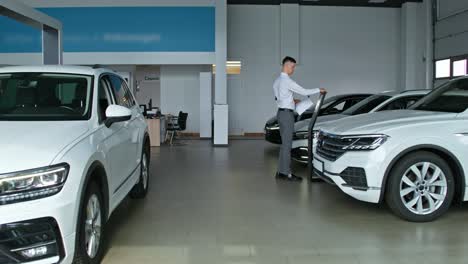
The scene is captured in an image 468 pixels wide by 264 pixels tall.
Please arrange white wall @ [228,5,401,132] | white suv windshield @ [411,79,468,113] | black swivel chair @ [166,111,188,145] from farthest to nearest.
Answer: white wall @ [228,5,401,132] < black swivel chair @ [166,111,188,145] < white suv windshield @ [411,79,468,113]

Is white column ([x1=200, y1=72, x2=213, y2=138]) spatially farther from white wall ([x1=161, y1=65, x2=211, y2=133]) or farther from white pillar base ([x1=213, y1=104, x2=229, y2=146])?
white pillar base ([x1=213, y1=104, x2=229, y2=146])

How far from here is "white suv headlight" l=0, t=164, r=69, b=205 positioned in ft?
8.02

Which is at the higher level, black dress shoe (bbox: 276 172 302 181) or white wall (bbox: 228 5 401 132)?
white wall (bbox: 228 5 401 132)

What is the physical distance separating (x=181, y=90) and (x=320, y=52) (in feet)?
15.7

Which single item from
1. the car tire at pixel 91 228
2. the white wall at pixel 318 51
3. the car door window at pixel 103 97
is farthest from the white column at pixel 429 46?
the car tire at pixel 91 228

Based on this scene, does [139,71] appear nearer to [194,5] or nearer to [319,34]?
[194,5]

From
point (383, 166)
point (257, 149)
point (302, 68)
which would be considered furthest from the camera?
point (302, 68)

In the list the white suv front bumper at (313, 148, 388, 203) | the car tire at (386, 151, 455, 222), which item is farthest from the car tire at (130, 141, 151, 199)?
the car tire at (386, 151, 455, 222)

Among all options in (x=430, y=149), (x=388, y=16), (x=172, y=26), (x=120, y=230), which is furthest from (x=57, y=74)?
(x=388, y=16)

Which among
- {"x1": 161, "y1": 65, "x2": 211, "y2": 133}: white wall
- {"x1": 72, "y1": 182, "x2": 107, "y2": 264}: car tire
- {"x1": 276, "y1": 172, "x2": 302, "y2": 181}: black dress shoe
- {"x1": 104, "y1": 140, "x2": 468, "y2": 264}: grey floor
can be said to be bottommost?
{"x1": 104, "y1": 140, "x2": 468, "y2": 264}: grey floor

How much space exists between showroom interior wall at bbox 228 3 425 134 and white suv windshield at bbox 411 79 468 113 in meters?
9.61

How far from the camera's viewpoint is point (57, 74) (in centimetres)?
393

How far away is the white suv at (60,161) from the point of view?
246cm

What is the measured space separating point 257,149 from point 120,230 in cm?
668
